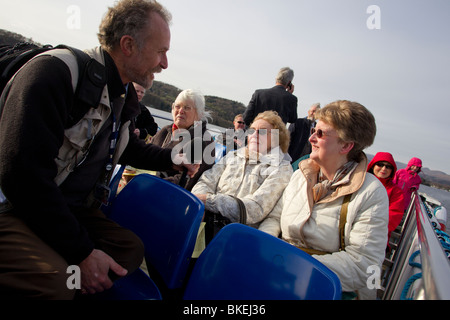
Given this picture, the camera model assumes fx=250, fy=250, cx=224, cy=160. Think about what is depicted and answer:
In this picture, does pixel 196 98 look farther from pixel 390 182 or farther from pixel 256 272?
pixel 390 182

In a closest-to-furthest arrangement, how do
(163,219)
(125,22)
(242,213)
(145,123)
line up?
(125,22) < (163,219) < (242,213) < (145,123)

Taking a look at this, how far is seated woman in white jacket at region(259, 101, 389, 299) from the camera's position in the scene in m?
1.45

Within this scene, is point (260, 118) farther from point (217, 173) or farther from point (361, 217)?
point (361, 217)

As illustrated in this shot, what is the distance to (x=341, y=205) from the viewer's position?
1.59 metres

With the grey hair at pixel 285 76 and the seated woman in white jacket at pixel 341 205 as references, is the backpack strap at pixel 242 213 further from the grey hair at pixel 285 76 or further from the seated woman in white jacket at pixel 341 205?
the grey hair at pixel 285 76

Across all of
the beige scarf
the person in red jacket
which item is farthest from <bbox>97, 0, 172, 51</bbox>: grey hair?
the person in red jacket

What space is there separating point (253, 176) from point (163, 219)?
1.01m

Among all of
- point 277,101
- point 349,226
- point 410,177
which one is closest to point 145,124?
point 277,101

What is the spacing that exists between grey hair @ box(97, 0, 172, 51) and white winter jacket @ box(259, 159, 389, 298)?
1.45m

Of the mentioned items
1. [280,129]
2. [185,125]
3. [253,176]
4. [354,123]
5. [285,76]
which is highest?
[285,76]

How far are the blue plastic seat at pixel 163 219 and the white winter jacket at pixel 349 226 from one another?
29.8 inches

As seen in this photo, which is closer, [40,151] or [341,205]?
[40,151]

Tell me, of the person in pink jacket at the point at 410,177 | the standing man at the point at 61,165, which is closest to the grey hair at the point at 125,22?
the standing man at the point at 61,165
